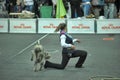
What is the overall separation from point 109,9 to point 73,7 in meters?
2.03

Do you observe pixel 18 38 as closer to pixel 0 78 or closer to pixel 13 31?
pixel 13 31

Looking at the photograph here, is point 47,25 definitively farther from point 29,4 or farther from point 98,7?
point 98,7

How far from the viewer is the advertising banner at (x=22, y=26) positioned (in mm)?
24781

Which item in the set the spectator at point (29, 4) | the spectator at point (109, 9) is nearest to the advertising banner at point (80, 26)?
the spectator at point (109, 9)

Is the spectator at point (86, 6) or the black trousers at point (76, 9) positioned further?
the spectator at point (86, 6)

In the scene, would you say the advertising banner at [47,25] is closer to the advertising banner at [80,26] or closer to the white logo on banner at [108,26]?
the advertising banner at [80,26]

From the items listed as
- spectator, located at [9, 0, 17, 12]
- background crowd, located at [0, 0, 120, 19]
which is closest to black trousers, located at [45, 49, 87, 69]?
background crowd, located at [0, 0, 120, 19]

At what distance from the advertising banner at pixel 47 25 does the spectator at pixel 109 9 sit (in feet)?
12.0

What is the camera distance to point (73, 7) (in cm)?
2659

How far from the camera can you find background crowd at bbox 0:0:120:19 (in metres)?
26.5

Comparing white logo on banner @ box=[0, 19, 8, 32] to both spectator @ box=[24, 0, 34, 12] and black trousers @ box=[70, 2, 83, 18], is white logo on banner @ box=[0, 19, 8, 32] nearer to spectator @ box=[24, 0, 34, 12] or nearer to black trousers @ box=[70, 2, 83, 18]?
spectator @ box=[24, 0, 34, 12]

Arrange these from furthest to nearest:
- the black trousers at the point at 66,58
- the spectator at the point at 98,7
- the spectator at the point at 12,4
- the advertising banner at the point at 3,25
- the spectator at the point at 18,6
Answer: the spectator at the point at 12,4 → the spectator at the point at 18,6 → the spectator at the point at 98,7 → the advertising banner at the point at 3,25 → the black trousers at the point at 66,58

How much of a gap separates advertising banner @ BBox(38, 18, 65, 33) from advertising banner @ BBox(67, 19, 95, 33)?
1.95 ft

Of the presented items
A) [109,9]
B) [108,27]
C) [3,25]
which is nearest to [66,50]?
[108,27]
